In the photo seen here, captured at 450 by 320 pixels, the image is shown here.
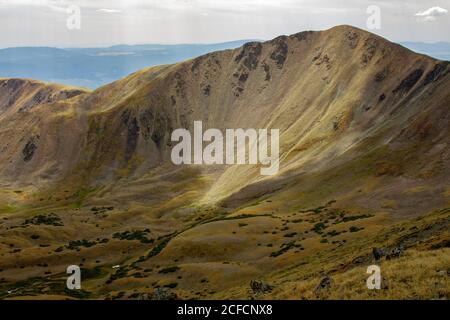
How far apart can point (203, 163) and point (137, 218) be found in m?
65.6

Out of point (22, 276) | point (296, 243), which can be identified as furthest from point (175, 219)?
point (296, 243)

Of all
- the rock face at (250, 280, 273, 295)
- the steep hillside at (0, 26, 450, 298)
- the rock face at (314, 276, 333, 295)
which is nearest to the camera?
the rock face at (314, 276, 333, 295)

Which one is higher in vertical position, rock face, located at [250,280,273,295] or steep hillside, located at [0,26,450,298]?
steep hillside, located at [0,26,450,298]

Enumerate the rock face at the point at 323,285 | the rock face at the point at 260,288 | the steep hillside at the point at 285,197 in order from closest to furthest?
the rock face at the point at 323,285 < the rock face at the point at 260,288 < the steep hillside at the point at 285,197

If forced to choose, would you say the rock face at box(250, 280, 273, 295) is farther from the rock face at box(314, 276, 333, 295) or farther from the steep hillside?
the rock face at box(314, 276, 333, 295)

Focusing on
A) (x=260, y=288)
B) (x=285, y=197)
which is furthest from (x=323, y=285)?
(x=285, y=197)

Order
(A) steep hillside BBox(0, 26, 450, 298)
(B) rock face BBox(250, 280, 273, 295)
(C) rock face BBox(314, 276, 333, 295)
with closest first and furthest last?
(C) rock face BBox(314, 276, 333, 295), (B) rock face BBox(250, 280, 273, 295), (A) steep hillside BBox(0, 26, 450, 298)

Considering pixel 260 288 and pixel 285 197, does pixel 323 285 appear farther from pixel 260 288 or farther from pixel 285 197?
pixel 285 197

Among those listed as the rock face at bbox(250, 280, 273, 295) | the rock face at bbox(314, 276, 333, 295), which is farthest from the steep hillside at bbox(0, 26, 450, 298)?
the rock face at bbox(250, 280, 273, 295)

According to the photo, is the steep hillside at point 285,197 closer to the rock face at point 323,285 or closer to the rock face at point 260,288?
the rock face at point 323,285

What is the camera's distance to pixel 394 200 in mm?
82750

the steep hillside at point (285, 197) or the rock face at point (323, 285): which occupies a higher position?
the steep hillside at point (285, 197)

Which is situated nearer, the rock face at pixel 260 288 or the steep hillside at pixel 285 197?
the rock face at pixel 260 288

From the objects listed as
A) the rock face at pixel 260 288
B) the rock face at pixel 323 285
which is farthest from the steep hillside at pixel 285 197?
the rock face at pixel 260 288
